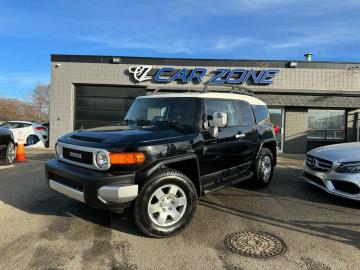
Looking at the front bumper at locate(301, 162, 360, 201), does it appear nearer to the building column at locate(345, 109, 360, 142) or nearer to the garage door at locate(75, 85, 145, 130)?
the building column at locate(345, 109, 360, 142)

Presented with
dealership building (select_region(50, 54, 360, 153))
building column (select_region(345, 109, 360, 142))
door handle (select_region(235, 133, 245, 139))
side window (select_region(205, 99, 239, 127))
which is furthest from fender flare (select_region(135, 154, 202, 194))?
building column (select_region(345, 109, 360, 142))

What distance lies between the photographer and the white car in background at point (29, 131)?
17.0 meters

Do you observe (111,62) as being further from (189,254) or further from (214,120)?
(189,254)

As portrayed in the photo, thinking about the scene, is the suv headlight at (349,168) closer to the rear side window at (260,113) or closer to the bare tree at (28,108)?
the rear side window at (260,113)

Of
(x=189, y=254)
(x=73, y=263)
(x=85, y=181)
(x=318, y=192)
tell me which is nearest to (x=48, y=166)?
(x=85, y=181)

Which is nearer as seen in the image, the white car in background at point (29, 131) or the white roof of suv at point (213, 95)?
the white roof of suv at point (213, 95)

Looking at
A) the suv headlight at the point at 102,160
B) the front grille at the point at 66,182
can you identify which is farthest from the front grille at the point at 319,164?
the front grille at the point at 66,182

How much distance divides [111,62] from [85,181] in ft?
45.4

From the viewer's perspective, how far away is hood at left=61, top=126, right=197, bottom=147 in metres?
4.41

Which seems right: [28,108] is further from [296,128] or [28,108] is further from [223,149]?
[223,149]

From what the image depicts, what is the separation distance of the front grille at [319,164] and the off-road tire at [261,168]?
832 millimetres

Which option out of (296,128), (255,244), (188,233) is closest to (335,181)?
(255,244)

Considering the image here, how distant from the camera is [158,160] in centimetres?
453

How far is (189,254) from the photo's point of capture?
4027 millimetres
